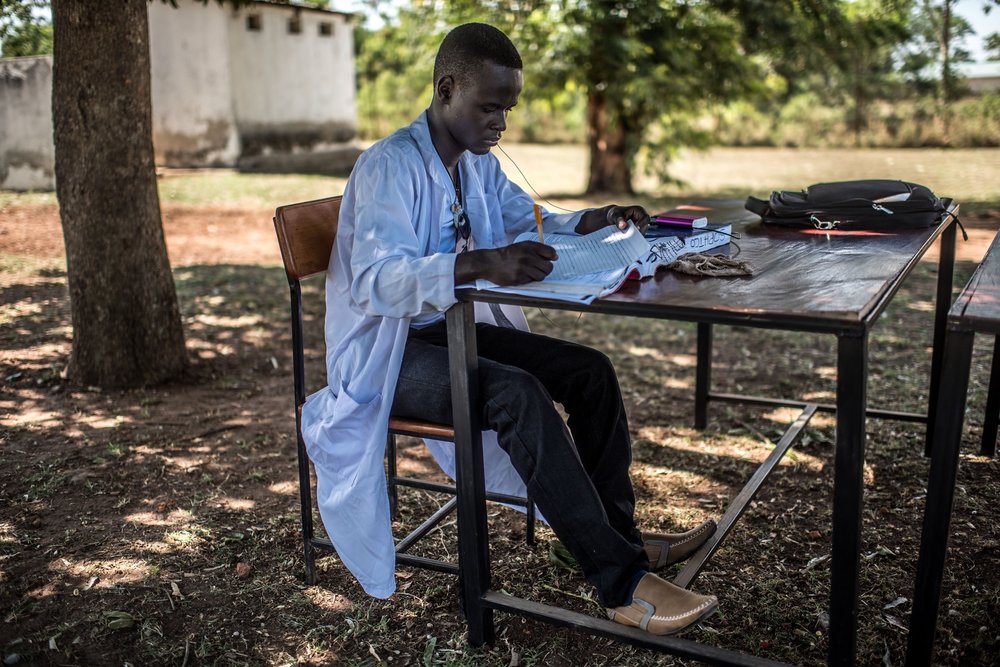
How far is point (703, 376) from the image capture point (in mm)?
4094

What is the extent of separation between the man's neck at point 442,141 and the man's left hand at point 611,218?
1.54 feet

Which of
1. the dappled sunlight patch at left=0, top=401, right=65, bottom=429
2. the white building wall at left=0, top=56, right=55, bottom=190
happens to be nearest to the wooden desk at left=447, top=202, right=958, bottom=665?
the dappled sunlight patch at left=0, top=401, right=65, bottom=429

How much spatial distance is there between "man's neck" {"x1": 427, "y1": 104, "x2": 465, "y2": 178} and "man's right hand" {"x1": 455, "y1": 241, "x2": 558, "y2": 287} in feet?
1.84

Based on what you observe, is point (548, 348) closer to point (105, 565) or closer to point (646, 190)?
point (105, 565)

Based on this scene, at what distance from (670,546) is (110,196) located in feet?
10.3

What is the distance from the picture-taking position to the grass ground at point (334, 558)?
8.26ft

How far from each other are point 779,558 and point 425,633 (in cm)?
124

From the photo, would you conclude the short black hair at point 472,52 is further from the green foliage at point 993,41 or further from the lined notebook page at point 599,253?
the green foliage at point 993,41

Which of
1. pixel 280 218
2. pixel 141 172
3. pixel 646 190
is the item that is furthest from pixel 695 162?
pixel 280 218

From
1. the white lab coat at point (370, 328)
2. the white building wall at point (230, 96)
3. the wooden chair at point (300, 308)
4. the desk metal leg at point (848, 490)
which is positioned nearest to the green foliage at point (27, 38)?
the wooden chair at point (300, 308)

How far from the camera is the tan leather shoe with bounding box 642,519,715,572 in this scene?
2.73 m

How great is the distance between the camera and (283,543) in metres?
3.10

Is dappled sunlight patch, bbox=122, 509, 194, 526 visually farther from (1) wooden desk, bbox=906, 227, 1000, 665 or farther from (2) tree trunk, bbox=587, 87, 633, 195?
(2) tree trunk, bbox=587, 87, 633, 195

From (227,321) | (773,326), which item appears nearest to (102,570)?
(773,326)
